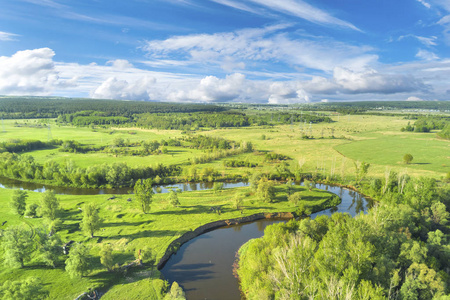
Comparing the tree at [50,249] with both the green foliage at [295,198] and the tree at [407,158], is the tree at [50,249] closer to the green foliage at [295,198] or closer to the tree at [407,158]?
the green foliage at [295,198]

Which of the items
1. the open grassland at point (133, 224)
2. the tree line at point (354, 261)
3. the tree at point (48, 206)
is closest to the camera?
the tree line at point (354, 261)

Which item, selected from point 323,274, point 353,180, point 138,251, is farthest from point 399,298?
point 353,180

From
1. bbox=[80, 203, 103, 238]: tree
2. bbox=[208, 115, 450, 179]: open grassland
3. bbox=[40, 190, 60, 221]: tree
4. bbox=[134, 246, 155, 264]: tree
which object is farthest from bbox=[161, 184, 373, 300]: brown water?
bbox=[208, 115, 450, 179]: open grassland

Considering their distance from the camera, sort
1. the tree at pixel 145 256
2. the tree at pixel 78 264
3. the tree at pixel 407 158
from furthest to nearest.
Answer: the tree at pixel 407 158 → the tree at pixel 145 256 → the tree at pixel 78 264

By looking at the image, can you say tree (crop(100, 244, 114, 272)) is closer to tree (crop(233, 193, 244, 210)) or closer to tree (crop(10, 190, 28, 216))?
tree (crop(233, 193, 244, 210))

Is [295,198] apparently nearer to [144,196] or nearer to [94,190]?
[144,196]

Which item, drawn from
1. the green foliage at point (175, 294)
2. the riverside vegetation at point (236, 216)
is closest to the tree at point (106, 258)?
the riverside vegetation at point (236, 216)

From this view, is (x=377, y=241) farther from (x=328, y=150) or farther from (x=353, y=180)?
(x=328, y=150)

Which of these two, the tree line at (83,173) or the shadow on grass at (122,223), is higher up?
the tree line at (83,173)
